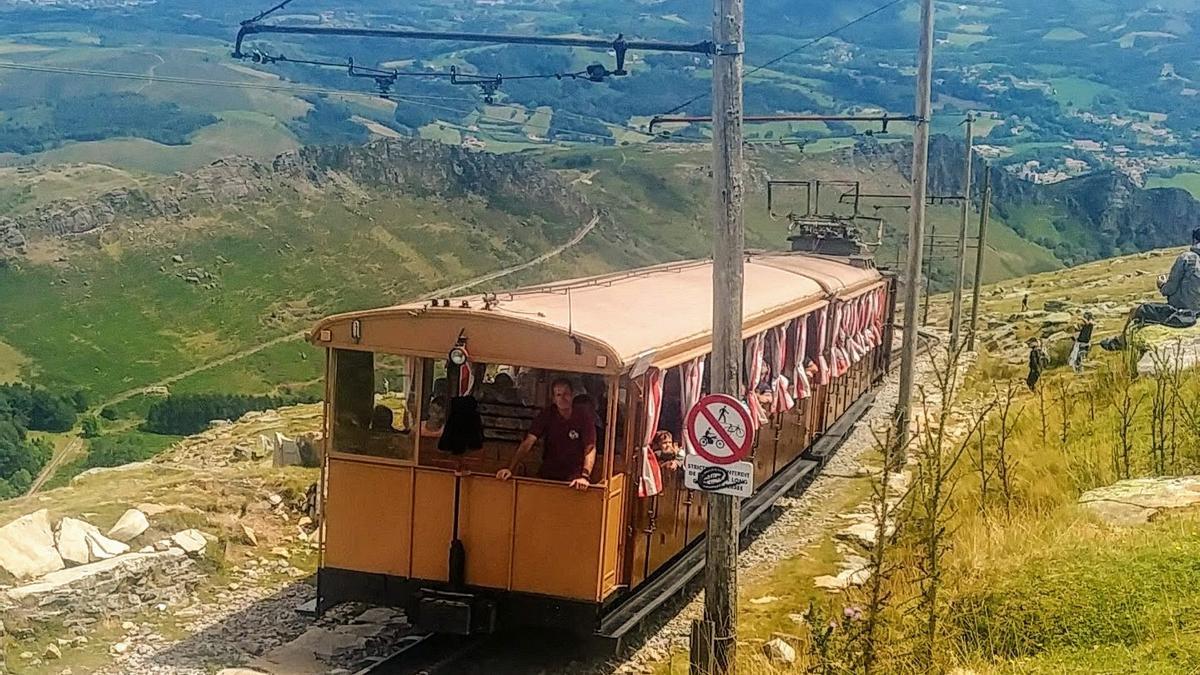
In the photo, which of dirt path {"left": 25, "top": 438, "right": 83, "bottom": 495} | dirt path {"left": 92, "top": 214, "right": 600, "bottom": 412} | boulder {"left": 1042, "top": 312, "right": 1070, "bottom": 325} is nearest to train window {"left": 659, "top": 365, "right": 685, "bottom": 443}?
boulder {"left": 1042, "top": 312, "right": 1070, "bottom": 325}

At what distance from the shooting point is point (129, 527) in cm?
1230

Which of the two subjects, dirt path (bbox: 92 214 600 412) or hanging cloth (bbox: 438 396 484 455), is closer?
hanging cloth (bbox: 438 396 484 455)

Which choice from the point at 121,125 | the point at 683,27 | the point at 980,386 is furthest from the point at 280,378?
the point at 683,27

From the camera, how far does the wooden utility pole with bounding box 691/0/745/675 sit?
28.9ft

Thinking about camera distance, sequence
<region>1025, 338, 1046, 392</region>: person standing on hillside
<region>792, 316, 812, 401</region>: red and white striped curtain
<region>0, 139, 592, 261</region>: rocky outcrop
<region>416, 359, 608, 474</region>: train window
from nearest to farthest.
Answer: <region>416, 359, 608, 474</region>: train window, <region>792, 316, 812, 401</region>: red and white striped curtain, <region>1025, 338, 1046, 392</region>: person standing on hillside, <region>0, 139, 592, 261</region>: rocky outcrop

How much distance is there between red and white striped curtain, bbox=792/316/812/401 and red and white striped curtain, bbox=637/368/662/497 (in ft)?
15.7

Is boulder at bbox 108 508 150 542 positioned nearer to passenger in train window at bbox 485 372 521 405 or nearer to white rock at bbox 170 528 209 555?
white rock at bbox 170 528 209 555

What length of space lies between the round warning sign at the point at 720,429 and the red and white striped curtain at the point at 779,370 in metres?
4.87

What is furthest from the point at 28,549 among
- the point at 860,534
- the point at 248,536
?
the point at 860,534

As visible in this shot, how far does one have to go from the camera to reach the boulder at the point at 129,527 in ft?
40.0

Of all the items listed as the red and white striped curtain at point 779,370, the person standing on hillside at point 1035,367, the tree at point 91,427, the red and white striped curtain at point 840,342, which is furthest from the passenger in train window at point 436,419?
the tree at point 91,427

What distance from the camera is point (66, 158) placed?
147875mm

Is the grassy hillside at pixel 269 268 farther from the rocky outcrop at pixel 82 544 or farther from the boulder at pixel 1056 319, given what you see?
the rocky outcrop at pixel 82 544

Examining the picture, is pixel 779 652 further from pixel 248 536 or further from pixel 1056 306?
pixel 1056 306
